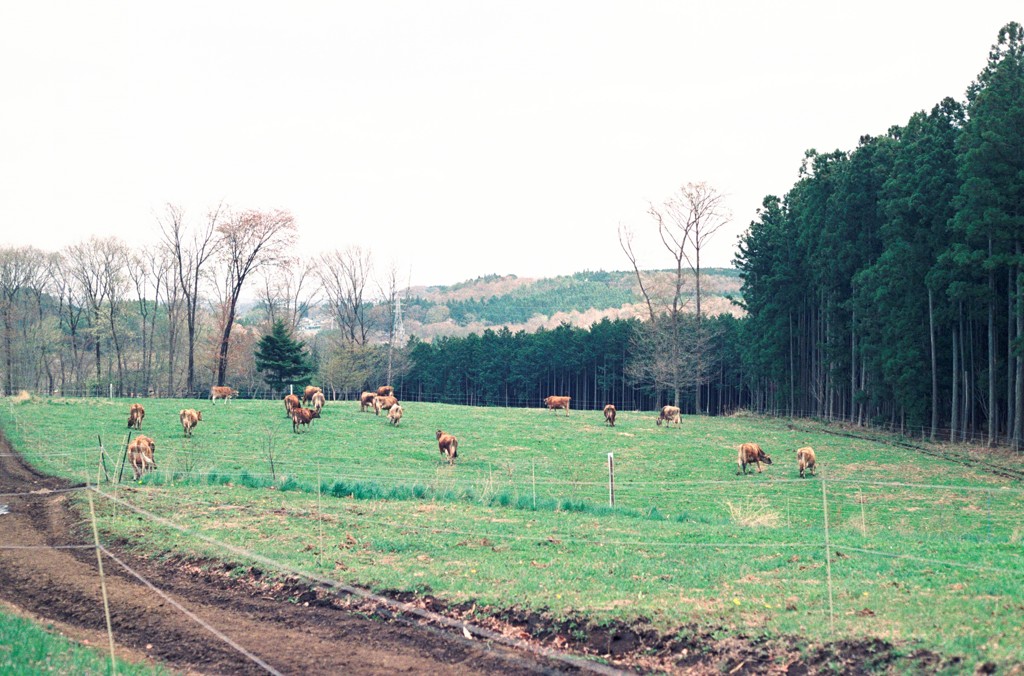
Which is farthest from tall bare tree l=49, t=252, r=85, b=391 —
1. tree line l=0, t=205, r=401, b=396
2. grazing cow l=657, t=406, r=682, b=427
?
grazing cow l=657, t=406, r=682, b=427

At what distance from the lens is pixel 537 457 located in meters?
31.2

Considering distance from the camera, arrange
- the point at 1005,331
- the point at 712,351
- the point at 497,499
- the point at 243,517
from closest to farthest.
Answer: the point at 243,517 < the point at 497,499 < the point at 1005,331 < the point at 712,351

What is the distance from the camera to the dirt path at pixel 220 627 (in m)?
8.25

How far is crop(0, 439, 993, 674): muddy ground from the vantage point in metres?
8.02

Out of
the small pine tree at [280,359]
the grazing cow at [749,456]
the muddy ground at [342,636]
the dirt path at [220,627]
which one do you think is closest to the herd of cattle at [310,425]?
the grazing cow at [749,456]

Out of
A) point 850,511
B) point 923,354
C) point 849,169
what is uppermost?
point 849,169

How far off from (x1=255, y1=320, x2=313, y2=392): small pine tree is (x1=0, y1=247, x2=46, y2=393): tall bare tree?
2202 centimetres

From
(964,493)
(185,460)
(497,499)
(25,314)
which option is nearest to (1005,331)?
(964,493)

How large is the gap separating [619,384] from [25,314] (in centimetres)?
6145

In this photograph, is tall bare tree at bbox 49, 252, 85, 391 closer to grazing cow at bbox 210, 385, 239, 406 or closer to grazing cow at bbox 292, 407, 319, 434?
grazing cow at bbox 210, 385, 239, 406

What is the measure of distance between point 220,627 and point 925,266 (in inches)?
1535

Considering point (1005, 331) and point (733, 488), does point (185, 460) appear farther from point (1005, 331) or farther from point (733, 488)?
point (1005, 331)

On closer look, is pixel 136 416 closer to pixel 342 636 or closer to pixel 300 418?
pixel 300 418

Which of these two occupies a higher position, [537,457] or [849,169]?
[849,169]
